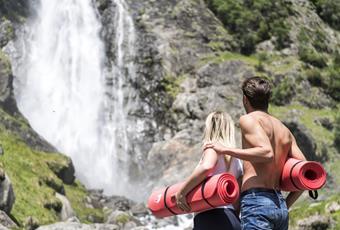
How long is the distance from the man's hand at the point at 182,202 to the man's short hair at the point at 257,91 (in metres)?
1.11

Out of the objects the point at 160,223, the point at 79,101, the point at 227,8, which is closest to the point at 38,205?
the point at 160,223

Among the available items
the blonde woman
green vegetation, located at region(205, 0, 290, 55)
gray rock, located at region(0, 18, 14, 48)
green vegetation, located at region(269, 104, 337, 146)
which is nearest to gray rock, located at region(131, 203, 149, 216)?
green vegetation, located at region(269, 104, 337, 146)

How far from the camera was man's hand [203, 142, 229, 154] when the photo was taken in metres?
5.39

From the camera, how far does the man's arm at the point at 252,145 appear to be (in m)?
5.25

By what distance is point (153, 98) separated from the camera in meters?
42.2

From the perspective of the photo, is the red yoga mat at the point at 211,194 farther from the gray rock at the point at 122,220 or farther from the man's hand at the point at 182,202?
the gray rock at the point at 122,220

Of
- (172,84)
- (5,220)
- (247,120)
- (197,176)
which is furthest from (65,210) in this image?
(172,84)

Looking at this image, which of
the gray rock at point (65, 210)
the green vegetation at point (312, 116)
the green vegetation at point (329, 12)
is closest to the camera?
the gray rock at point (65, 210)

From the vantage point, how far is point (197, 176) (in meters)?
5.39

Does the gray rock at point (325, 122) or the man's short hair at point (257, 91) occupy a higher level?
the man's short hair at point (257, 91)

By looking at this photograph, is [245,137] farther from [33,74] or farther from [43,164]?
[33,74]

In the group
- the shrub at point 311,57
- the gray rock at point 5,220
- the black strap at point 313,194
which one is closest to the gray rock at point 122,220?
the gray rock at point 5,220

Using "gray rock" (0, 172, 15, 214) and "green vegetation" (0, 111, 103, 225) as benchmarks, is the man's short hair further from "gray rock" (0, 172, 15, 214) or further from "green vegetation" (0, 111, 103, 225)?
"green vegetation" (0, 111, 103, 225)

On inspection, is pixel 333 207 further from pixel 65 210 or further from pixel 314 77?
pixel 314 77
